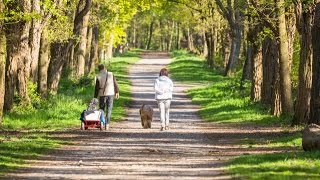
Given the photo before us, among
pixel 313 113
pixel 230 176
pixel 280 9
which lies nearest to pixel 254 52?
pixel 280 9

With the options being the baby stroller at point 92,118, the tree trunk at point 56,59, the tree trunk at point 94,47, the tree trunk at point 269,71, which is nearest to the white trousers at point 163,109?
the baby stroller at point 92,118

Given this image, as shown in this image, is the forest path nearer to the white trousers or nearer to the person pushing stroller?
the white trousers

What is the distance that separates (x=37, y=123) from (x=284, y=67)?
765cm

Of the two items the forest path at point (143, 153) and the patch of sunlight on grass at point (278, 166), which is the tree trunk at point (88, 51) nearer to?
the forest path at point (143, 153)

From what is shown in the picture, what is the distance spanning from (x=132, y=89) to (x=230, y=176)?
31.6m

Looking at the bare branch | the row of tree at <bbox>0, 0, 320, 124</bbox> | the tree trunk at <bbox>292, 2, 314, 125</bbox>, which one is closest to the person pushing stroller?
the row of tree at <bbox>0, 0, 320, 124</bbox>

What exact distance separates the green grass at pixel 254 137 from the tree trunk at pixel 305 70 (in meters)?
0.45

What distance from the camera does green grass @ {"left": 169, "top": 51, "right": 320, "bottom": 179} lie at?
13.1 m

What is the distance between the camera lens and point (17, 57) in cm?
2581

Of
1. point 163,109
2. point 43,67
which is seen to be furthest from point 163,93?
point 43,67

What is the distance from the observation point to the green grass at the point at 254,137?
43.1 feet

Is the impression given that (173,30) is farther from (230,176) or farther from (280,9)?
(230,176)

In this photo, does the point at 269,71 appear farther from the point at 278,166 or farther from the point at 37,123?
the point at 278,166

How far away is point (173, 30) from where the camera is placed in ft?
404
